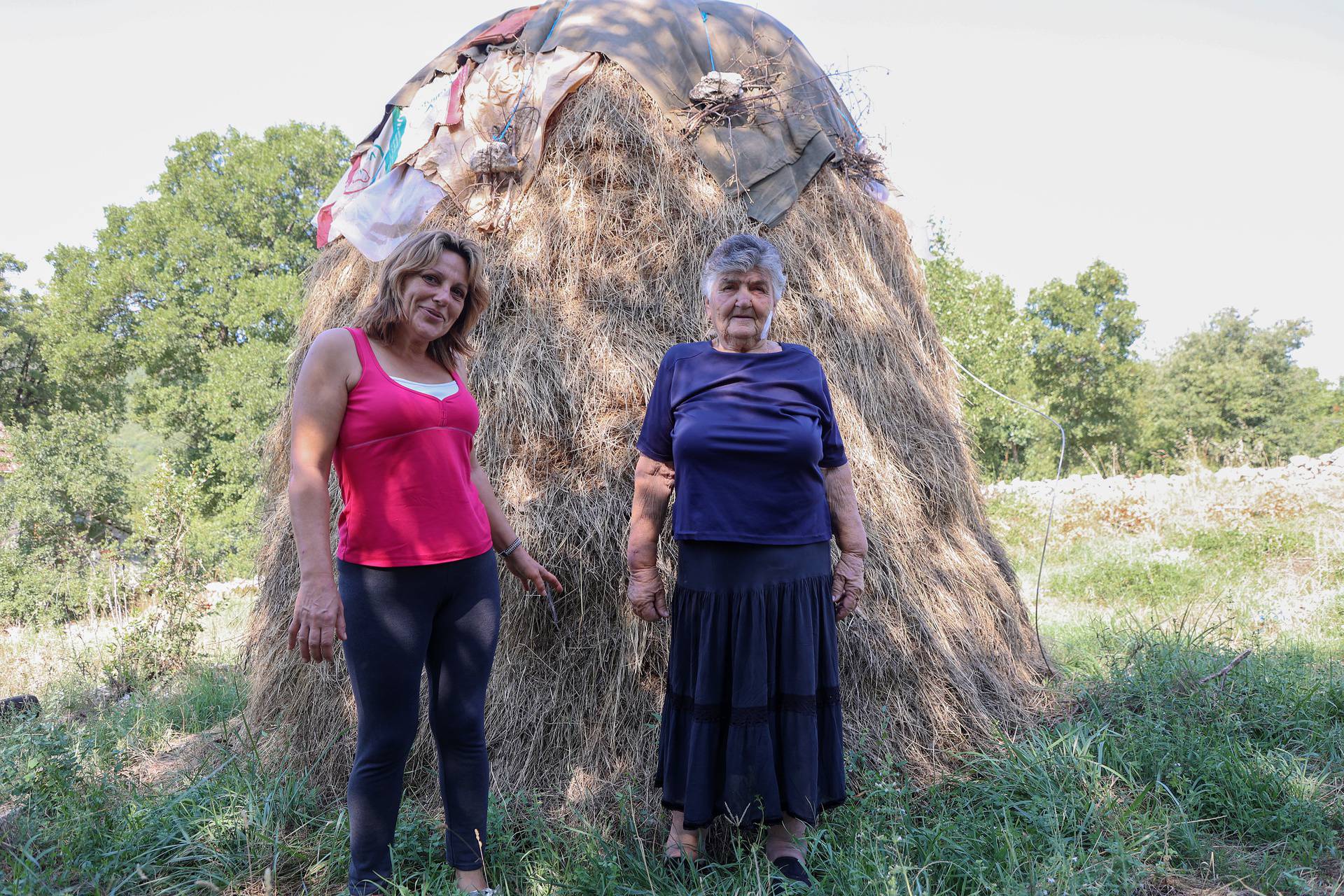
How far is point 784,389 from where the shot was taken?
2.24 m

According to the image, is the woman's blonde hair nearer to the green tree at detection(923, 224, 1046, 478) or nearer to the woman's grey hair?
the woman's grey hair

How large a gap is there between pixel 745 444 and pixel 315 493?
109 cm

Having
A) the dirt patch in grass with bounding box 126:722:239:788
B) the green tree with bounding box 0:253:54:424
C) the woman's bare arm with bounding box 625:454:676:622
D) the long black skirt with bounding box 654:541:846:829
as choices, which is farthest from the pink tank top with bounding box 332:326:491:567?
the green tree with bounding box 0:253:54:424

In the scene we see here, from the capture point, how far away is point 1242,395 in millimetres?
31359

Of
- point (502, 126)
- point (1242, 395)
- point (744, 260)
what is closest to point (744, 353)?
point (744, 260)

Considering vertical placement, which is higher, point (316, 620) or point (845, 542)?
point (845, 542)

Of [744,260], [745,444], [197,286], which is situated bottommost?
[745,444]

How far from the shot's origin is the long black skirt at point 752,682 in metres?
2.17

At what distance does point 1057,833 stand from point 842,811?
63cm

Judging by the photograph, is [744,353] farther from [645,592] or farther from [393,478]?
[393,478]

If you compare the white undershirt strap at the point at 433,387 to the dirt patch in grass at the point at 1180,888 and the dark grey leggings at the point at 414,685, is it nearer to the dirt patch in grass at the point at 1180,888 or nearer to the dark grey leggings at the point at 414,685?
the dark grey leggings at the point at 414,685

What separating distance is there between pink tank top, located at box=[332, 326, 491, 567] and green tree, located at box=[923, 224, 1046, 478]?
43.8ft

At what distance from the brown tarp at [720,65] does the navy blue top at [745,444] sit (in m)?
1.34

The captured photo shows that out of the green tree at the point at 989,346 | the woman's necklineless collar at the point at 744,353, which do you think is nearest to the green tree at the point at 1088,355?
the green tree at the point at 989,346
